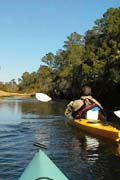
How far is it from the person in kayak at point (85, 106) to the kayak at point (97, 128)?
0.33 metres

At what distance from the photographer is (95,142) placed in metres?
15.9

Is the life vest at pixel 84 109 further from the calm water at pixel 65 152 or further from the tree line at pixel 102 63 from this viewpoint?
the tree line at pixel 102 63

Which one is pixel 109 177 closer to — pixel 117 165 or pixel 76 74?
pixel 117 165

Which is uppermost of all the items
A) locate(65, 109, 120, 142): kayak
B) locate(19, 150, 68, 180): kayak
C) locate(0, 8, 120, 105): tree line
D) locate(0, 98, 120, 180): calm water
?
locate(0, 8, 120, 105): tree line

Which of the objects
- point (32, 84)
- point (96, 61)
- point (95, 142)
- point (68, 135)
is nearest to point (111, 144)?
point (95, 142)

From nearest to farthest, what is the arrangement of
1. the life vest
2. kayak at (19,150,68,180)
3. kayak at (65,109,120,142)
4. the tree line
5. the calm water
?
1. kayak at (19,150,68,180)
2. the calm water
3. kayak at (65,109,120,142)
4. the life vest
5. the tree line

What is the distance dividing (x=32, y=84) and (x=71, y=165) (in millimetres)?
133468

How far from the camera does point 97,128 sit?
16.9 m

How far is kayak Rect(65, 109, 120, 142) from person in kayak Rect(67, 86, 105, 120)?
0.33 metres

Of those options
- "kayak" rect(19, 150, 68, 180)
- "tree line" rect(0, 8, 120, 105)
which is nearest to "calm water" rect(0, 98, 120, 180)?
"kayak" rect(19, 150, 68, 180)

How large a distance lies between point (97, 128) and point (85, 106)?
91.4 inches

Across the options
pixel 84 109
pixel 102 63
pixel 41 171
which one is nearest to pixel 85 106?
pixel 84 109

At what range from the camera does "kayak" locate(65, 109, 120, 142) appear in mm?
15627

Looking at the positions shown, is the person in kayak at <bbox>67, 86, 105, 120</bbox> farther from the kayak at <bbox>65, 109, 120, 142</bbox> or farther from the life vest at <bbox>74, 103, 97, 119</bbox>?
the kayak at <bbox>65, 109, 120, 142</bbox>
